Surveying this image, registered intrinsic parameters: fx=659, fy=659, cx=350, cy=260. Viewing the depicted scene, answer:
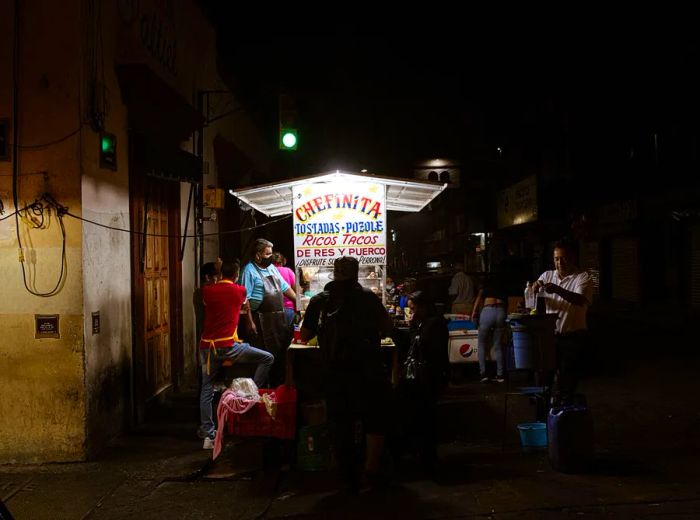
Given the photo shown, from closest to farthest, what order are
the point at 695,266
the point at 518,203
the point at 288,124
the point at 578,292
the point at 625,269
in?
the point at 578,292
the point at 288,124
the point at 695,266
the point at 625,269
the point at 518,203

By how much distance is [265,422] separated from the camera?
6.34 metres

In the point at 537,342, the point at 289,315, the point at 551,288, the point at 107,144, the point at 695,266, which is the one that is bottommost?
the point at 537,342

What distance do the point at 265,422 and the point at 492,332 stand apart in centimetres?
550

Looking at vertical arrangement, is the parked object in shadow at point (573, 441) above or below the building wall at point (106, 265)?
below

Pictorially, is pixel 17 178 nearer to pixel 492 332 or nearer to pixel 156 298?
pixel 156 298

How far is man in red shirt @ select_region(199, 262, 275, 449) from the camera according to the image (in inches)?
291

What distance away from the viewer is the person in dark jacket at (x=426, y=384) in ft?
20.4

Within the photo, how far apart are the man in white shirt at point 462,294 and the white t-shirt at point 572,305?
5466 millimetres

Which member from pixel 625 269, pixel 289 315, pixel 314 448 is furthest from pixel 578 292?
pixel 625 269

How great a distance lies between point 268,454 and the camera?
255 inches

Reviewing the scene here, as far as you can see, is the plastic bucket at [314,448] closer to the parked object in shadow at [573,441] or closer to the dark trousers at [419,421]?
the dark trousers at [419,421]

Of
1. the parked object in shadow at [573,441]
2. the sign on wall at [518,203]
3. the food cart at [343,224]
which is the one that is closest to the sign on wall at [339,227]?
the food cart at [343,224]

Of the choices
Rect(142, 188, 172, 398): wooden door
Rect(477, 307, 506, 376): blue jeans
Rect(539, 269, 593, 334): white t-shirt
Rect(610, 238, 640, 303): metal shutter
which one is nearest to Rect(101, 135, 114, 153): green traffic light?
Rect(142, 188, 172, 398): wooden door

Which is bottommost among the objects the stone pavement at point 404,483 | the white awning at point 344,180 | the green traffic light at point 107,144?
the stone pavement at point 404,483
